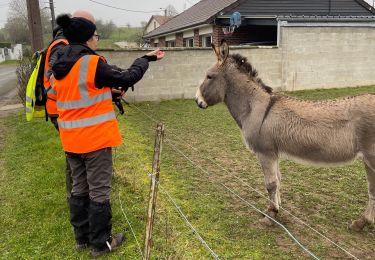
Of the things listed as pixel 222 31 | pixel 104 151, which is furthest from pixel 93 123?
pixel 222 31

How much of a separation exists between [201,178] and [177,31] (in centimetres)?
1690

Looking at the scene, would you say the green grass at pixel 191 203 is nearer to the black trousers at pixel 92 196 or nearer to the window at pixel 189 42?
the black trousers at pixel 92 196

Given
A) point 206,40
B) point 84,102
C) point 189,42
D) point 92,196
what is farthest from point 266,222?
point 189,42

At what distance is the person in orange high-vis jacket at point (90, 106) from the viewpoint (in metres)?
3.10

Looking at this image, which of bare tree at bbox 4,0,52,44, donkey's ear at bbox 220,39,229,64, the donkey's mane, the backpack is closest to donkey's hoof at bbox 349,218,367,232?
the donkey's mane

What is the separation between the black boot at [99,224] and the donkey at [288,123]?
5.79 feet

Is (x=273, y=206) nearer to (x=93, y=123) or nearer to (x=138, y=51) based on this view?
(x=93, y=123)

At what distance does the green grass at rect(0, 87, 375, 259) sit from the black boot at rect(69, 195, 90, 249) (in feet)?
0.51

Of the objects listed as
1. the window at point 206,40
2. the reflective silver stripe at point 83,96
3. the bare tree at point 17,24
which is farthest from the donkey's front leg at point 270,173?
the bare tree at point 17,24

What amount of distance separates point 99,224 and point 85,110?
1103mm

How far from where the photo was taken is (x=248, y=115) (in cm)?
431

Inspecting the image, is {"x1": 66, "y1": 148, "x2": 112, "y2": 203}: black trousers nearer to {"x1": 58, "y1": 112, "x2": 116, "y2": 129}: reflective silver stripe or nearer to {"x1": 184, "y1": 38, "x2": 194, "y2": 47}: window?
{"x1": 58, "y1": 112, "x2": 116, "y2": 129}: reflective silver stripe

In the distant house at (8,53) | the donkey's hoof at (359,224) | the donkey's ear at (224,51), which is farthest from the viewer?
the distant house at (8,53)

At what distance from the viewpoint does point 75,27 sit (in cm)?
315
